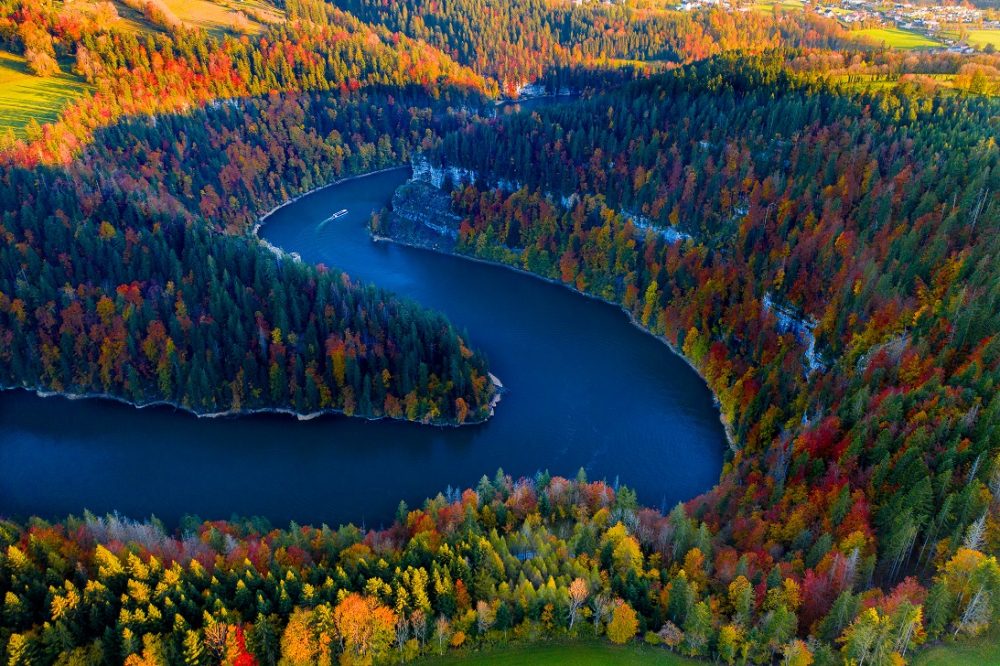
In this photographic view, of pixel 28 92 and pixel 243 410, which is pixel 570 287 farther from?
pixel 28 92

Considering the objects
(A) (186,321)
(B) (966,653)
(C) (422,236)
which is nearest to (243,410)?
(A) (186,321)

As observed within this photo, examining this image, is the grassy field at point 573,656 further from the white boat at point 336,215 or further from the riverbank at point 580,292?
the white boat at point 336,215

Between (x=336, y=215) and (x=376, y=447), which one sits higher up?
(x=336, y=215)

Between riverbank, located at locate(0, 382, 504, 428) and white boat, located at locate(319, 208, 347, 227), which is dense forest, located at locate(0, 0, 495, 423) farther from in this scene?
white boat, located at locate(319, 208, 347, 227)

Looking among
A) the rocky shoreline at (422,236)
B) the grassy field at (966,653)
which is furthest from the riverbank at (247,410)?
the grassy field at (966,653)

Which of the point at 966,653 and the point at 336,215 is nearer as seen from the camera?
the point at 966,653

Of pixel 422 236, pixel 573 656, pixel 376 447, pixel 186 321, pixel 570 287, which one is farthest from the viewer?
pixel 422 236
